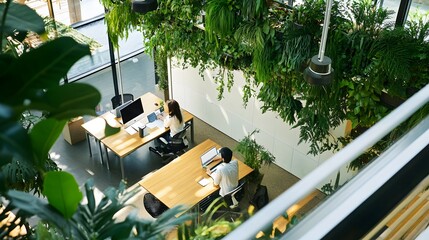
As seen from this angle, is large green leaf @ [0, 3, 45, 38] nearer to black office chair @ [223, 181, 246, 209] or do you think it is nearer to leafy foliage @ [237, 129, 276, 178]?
black office chair @ [223, 181, 246, 209]

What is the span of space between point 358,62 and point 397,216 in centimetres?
425

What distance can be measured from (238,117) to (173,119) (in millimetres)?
1128

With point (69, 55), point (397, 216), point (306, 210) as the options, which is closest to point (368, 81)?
point (397, 216)

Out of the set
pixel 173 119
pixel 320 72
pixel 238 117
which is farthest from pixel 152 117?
pixel 320 72

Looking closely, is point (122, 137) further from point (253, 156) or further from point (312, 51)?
point (312, 51)

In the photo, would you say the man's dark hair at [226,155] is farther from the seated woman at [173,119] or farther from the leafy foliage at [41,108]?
Result: the leafy foliage at [41,108]

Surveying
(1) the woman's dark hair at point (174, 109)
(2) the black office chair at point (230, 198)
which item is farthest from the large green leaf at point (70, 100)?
(1) the woman's dark hair at point (174, 109)

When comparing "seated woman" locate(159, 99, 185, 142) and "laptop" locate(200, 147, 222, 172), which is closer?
"laptop" locate(200, 147, 222, 172)

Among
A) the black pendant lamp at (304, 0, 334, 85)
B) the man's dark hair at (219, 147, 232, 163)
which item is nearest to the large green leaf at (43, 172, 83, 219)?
the black pendant lamp at (304, 0, 334, 85)

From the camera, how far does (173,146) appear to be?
8102 mm

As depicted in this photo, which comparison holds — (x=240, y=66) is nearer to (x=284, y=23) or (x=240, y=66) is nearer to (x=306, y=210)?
(x=284, y=23)

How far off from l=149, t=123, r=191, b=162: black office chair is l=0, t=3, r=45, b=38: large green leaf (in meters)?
6.98

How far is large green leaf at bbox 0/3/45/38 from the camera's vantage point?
96 cm

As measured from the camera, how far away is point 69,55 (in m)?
0.72
